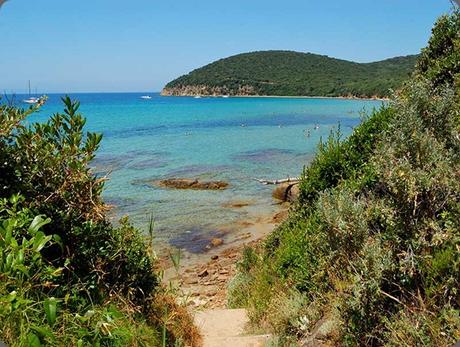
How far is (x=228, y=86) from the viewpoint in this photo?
15100cm

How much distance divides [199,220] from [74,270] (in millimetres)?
12795

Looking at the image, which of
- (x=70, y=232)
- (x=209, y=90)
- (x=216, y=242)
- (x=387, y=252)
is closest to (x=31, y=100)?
(x=70, y=232)

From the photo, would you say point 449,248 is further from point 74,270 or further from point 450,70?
point 450,70

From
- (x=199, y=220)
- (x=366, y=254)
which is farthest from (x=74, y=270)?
(x=199, y=220)

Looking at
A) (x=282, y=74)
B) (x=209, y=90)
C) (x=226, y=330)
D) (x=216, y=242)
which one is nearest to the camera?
(x=226, y=330)

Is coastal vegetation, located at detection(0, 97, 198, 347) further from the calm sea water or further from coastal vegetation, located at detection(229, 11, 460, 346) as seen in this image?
coastal vegetation, located at detection(229, 11, 460, 346)

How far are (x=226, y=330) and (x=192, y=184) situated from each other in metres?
16.1

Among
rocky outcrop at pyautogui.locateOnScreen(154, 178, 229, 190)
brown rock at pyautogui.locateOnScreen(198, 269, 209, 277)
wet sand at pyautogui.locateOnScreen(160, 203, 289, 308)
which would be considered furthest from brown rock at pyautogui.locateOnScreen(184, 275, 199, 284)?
rocky outcrop at pyautogui.locateOnScreen(154, 178, 229, 190)

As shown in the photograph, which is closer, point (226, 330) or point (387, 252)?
point (387, 252)

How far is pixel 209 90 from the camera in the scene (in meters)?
161

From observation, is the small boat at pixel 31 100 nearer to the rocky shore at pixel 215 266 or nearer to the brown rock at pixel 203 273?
the rocky shore at pixel 215 266

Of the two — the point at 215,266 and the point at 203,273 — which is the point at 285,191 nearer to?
the point at 215,266

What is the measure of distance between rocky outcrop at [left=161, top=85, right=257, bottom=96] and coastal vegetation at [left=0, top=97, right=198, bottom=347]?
144 metres

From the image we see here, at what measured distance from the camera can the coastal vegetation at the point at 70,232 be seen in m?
3.55
